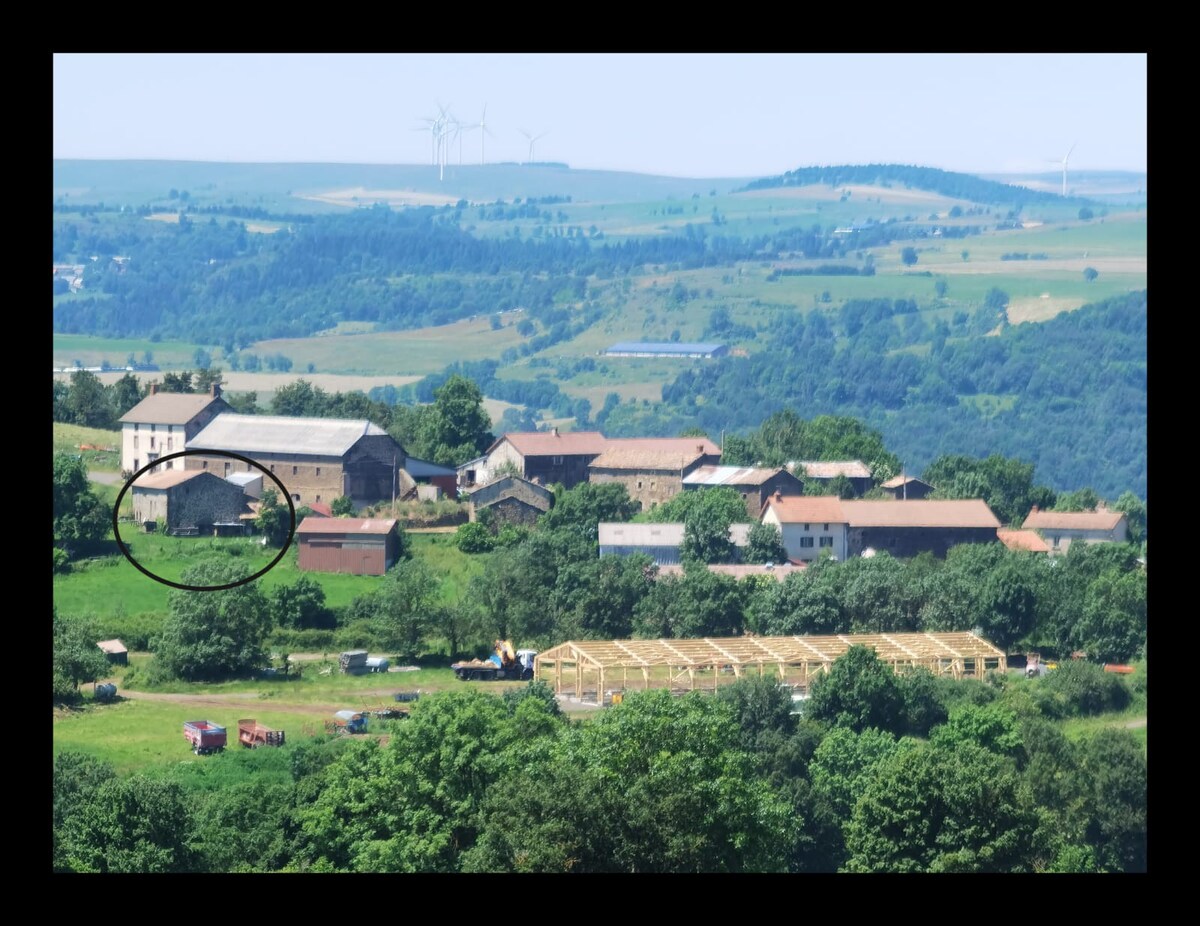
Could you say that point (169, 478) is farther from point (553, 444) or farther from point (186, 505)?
point (553, 444)

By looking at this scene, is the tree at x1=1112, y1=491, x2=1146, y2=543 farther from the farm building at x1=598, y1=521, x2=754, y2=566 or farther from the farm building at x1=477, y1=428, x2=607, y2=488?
the farm building at x1=477, y1=428, x2=607, y2=488

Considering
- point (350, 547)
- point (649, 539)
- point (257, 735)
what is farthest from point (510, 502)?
point (257, 735)

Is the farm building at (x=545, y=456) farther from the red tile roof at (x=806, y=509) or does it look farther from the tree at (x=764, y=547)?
the tree at (x=764, y=547)

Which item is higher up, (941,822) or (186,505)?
(186,505)

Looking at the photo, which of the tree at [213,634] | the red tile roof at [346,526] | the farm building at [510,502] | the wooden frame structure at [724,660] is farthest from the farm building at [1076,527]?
the tree at [213,634]
